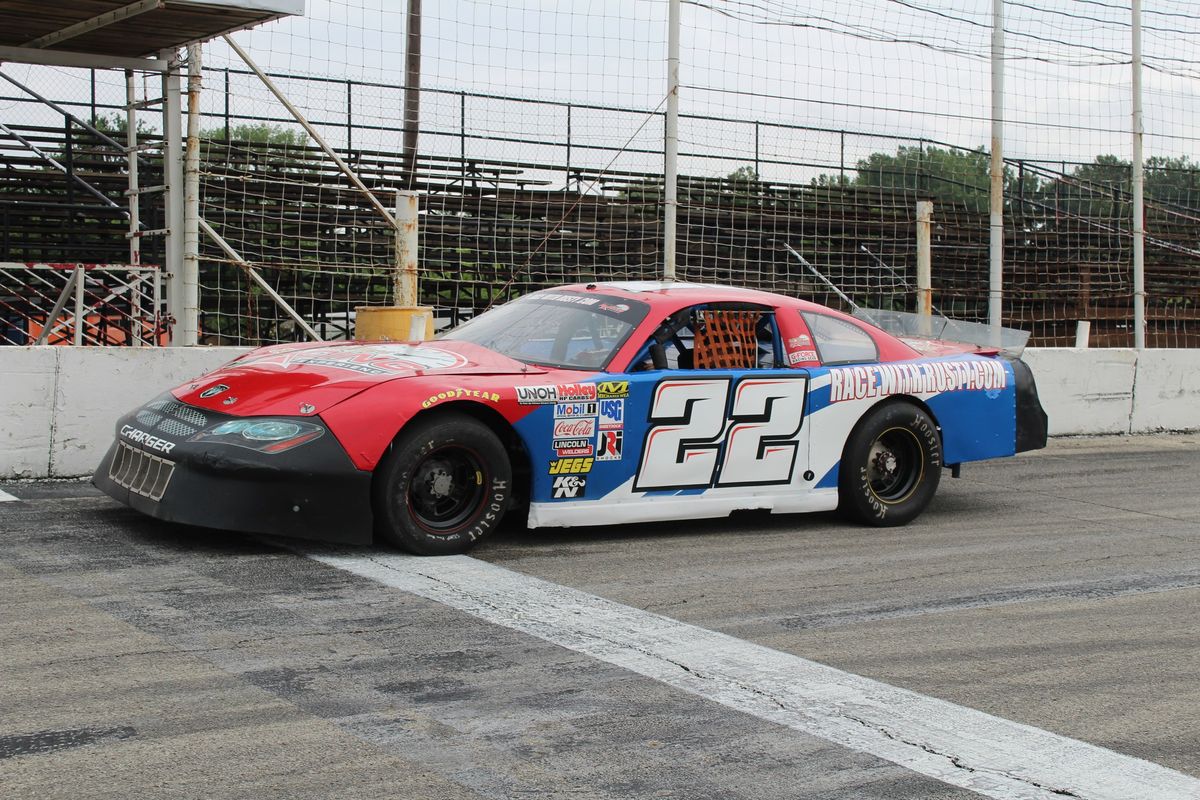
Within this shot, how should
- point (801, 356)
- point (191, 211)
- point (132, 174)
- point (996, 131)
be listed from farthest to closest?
point (996, 131) < point (132, 174) < point (191, 211) < point (801, 356)

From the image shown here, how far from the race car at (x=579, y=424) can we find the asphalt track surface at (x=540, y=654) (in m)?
0.23

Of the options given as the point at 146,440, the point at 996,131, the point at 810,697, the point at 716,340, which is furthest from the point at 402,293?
the point at 810,697

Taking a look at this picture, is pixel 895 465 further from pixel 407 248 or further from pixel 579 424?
pixel 407 248

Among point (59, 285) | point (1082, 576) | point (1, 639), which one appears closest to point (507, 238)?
point (59, 285)

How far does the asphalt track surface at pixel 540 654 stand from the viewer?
3781 mm

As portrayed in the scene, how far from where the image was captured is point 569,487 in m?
6.96

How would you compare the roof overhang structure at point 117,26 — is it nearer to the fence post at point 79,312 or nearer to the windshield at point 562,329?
the fence post at point 79,312

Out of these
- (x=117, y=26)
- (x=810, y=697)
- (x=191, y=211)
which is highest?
(x=117, y=26)

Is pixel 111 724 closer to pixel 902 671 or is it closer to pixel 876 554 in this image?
pixel 902 671

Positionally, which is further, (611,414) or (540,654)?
(611,414)

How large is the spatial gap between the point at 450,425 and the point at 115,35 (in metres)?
Answer: 5.96

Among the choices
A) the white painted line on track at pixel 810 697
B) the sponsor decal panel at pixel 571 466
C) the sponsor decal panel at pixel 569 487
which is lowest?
the white painted line on track at pixel 810 697

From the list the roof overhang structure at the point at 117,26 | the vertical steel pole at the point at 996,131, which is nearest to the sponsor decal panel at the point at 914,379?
the vertical steel pole at the point at 996,131

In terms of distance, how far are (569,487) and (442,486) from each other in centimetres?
67
